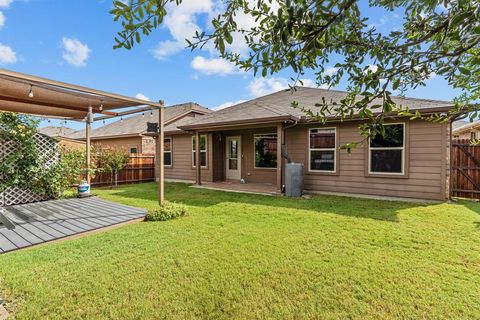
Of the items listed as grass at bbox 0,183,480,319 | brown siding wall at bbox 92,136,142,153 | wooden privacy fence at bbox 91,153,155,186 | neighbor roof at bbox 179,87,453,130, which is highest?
neighbor roof at bbox 179,87,453,130

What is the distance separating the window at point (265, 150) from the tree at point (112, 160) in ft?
20.0

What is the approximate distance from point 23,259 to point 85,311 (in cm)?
176

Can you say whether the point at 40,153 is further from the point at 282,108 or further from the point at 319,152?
the point at 319,152

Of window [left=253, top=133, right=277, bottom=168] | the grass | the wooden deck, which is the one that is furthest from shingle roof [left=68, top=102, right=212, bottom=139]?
the grass

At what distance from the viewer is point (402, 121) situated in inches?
266

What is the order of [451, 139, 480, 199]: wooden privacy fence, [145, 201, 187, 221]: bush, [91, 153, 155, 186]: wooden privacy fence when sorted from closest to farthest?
[145, 201, 187, 221]: bush < [451, 139, 480, 199]: wooden privacy fence < [91, 153, 155, 186]: wooden privacy fence

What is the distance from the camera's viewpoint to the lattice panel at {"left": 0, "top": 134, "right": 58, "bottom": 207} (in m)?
6.20

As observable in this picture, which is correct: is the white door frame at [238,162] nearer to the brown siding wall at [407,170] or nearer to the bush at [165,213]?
the brown siding wall at [407,170]

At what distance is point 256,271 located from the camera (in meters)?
2.98

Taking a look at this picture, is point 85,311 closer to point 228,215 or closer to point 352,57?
point 352,57

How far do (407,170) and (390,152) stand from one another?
0.66 metres

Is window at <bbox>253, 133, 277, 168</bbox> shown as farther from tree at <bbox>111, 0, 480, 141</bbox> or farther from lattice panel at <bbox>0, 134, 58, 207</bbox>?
tree at <bbox>111, 0, 480, 141</bbox>

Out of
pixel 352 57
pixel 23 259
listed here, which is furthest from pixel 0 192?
pixel 352 57

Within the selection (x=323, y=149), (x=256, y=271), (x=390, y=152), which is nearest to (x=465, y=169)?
(x=390, y=152)
